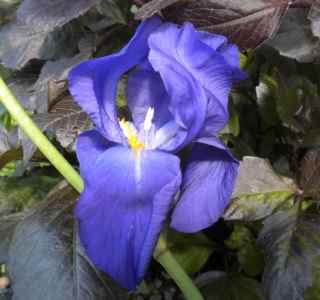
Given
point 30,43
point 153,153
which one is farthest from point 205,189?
point 30,43

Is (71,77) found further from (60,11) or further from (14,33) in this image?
(14,33)

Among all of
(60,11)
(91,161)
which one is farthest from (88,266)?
(60,11)

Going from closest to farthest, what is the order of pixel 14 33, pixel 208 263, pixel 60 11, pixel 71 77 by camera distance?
1. pixel 71 77
2. pixel 60 11
3. pixel 14 33
4. pixel 208 263

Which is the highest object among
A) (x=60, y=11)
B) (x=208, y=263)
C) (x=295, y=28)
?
(x=60, y=11)

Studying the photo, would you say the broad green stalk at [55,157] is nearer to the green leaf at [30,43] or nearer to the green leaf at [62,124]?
the green leaf at [62,124]

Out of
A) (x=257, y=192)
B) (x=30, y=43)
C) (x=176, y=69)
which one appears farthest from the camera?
(x=30, y=43)

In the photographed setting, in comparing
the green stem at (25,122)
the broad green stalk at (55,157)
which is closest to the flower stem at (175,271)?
the broad green stalk at (55,157)

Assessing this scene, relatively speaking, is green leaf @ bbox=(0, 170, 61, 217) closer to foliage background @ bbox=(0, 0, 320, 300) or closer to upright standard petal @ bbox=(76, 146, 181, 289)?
foliage background @ bbox=(0, 0, 320, 300)

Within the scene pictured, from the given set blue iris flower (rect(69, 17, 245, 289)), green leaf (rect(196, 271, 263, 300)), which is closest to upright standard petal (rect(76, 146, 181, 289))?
blue iris flower (rect(69, 17, 245, 289))

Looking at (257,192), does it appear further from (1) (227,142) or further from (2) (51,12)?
(2) (51,12)
